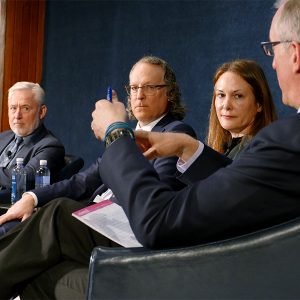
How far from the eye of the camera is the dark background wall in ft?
13.4

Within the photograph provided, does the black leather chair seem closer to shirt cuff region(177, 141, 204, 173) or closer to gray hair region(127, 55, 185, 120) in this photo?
shirt cuff region(177, 141, 204, 173)

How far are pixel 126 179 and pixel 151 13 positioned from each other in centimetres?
373

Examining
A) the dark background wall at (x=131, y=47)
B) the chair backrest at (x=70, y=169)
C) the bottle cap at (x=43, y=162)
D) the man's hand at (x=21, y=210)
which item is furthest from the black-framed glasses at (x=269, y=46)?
the dark background wall at (x=131, y=47)

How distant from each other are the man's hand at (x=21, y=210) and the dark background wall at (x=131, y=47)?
1.96m

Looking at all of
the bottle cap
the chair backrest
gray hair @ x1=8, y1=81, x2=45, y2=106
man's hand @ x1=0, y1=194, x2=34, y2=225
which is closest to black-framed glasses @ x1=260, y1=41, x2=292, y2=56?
man's hand @ x1=0, y1=194, x2=34, y2=225

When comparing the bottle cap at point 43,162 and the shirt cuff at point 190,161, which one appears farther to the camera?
the bottle cap at point 43,162

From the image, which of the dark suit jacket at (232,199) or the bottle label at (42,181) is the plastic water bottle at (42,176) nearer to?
the bottle label at (42,181)

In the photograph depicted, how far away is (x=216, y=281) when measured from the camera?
1009 millimetres

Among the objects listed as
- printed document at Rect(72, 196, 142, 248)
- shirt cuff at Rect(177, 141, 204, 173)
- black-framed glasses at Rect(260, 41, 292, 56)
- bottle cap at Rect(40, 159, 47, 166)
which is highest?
black-framed glasses at Rect(260, 41, 292, 56)

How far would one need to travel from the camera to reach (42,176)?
123 inches

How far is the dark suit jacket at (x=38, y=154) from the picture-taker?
3.22 m

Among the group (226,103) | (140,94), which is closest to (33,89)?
(140,94)

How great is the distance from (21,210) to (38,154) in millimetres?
819

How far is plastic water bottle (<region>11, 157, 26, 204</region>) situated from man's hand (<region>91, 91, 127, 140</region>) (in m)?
1.95
